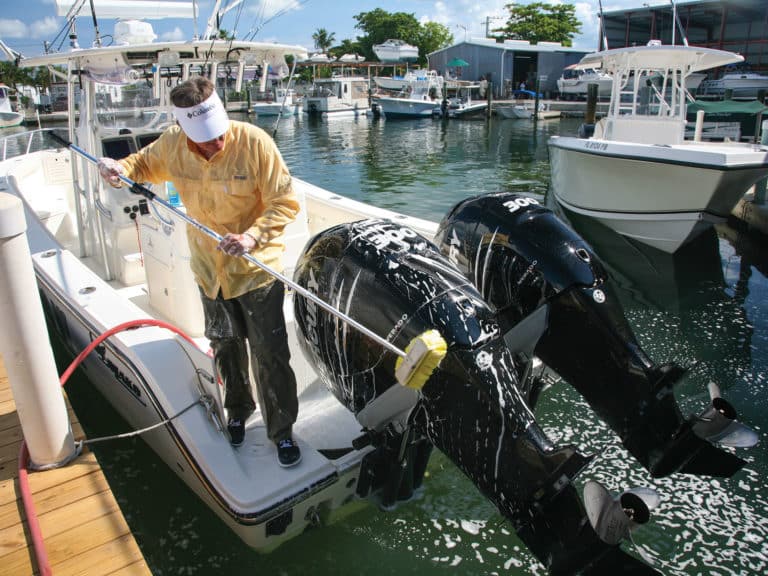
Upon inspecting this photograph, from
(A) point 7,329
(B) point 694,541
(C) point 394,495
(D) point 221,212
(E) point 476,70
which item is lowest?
(B) point 694,541

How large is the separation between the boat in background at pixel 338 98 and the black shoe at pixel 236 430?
37.6 metres

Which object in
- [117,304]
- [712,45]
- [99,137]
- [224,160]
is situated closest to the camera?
[224,160]

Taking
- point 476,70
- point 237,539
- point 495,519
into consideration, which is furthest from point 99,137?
point 476,70

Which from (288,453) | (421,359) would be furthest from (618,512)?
(288,453)

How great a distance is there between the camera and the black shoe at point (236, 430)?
2.87 metres

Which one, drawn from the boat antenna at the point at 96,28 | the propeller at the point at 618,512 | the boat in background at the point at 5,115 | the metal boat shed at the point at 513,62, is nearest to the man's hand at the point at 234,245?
the propeller at the point at 618,512

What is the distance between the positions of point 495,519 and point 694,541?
1086 millimetres

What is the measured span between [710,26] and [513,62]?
1599cm

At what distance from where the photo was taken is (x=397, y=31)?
67062mm

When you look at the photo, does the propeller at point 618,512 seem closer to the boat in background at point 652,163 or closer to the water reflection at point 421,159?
the water reflection at point 421,159

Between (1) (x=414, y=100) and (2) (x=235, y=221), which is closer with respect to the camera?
(2) (x=235, y=221)

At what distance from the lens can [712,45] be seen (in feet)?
112

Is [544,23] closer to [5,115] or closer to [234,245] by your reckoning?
[5,115]

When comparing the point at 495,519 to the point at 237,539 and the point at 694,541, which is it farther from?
the point at 237,539
